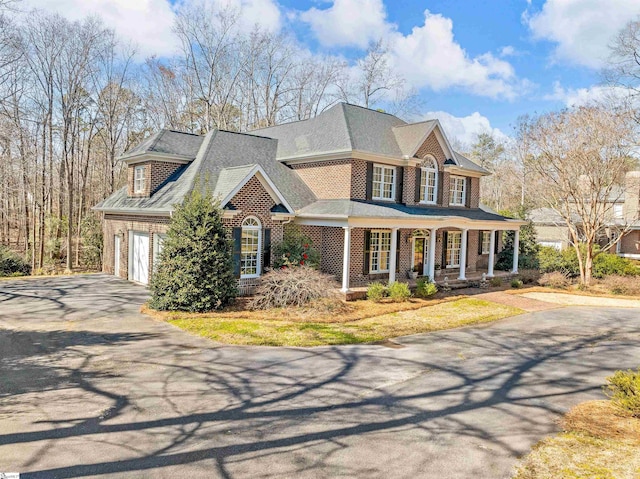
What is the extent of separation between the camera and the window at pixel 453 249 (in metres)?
25.0

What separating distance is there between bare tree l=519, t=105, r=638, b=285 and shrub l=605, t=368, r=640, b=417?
63.9ft

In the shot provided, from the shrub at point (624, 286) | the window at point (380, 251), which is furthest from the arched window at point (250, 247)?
the shrub at point (624, 286)

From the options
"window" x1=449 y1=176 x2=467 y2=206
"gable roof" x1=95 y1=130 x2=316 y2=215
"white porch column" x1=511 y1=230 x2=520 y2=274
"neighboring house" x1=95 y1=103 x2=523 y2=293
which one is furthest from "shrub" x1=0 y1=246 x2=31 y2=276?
"white porch column" x1=511 y1=230 x2=520 y2=274

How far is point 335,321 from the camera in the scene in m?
15.2

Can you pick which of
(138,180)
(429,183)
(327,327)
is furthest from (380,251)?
(138,180)

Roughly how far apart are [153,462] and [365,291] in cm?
1361

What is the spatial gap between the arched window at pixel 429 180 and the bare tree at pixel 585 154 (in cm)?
676

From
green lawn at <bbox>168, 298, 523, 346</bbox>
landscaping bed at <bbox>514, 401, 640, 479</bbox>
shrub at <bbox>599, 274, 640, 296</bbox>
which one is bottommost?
green lawn at <bbox>168, 298, 523, 346</bbox>

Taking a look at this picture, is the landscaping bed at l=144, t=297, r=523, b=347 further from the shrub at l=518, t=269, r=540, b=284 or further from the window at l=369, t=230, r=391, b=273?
the shrub at l=518, t=269, r=540, b=284

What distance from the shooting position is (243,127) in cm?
4253

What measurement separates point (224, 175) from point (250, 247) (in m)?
3.31

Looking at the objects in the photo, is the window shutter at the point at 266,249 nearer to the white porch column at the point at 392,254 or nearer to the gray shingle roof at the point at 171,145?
the white porch column at the point at 392,254

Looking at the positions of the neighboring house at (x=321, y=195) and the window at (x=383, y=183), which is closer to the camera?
the neighboring house at (x=321, y=195)

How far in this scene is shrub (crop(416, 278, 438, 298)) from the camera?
1967 centimetres
